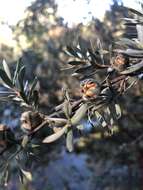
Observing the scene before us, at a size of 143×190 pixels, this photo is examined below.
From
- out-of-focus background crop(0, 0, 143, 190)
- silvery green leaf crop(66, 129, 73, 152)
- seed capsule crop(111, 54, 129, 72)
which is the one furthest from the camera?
out-of-focus background crop(0, 0, 143, 190)

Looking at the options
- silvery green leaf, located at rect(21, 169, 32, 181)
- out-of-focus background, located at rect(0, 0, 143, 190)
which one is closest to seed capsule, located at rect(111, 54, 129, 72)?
silvery green leaf, located at rect(21, 169, 32, 181)

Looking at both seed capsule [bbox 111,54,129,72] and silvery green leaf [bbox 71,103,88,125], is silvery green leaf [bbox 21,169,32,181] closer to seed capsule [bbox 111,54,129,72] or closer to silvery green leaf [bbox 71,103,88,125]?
silvery green leaf [bbox 71,103,88,125]

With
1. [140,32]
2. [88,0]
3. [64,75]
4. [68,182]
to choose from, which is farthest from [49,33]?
[140,32]

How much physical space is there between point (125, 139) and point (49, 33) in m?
0.93

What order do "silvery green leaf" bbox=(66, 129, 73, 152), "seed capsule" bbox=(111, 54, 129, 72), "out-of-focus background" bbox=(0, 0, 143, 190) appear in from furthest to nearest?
1. "out-of-focus background" bbox=(0, 0, 143, 190)
2. "seed capsule" bbox=(111, 54, 129, 72)
3. "silvery green leaf" bbox=(66, 129, 73, 152)

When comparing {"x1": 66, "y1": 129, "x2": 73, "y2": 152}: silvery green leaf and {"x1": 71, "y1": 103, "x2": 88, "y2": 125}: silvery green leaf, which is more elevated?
{"x1": 71, "y1": 103, "x2": 88, "y2": 125}: silvery green leaf

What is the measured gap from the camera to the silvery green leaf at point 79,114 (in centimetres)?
68

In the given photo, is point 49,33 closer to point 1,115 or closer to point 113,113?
point 1,115

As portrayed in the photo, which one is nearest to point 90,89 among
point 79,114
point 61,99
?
point 79,114

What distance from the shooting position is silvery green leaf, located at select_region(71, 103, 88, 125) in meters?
0.68

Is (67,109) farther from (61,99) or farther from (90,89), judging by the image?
(61,99)

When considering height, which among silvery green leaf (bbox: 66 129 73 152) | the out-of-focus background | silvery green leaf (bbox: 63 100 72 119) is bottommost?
the out-of-focus background

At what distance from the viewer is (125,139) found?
3.68 metres

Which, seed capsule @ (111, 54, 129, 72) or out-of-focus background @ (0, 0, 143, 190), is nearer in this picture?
seed capsule @ (111, 54, 129, 72)
